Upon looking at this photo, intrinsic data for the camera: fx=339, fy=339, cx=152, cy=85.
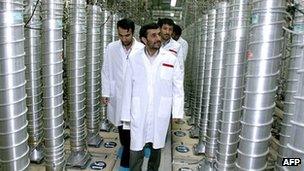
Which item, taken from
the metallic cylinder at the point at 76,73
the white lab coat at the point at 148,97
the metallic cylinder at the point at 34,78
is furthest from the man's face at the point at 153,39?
the metallic cylinder at the point at 34,78

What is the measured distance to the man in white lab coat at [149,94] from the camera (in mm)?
3025

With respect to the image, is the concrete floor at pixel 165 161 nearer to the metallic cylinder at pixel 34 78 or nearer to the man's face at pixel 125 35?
the metallic cylinder at pixel 34 78

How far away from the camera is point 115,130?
5.39 metres

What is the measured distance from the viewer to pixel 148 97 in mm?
3055

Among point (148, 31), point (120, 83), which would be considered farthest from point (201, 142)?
point (148, 31)

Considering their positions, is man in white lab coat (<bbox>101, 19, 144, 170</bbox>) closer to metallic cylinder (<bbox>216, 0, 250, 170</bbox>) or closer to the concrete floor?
the concrete floor

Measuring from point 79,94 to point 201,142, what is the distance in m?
1.74

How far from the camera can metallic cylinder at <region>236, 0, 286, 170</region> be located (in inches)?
76.0

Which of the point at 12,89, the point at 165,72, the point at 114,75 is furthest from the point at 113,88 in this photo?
the point at 12,89

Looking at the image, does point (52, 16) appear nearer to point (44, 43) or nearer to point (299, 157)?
point (44, 43)

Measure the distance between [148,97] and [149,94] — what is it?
29 mm

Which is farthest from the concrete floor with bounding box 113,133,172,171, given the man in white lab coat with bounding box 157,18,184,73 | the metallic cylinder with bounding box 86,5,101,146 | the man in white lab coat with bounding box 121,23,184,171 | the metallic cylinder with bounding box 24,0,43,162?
the man in white lab coat with bounding box 157,18,184,73

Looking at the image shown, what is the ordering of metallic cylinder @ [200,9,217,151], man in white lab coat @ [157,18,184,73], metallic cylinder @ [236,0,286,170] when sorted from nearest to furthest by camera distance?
metallic cylinder @ [236,0,286,170]
metallic cylinder @ [200,9,217,151]
man in white lab coat @ [157,18,184,73]

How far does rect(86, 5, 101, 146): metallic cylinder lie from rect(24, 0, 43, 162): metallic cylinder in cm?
71
